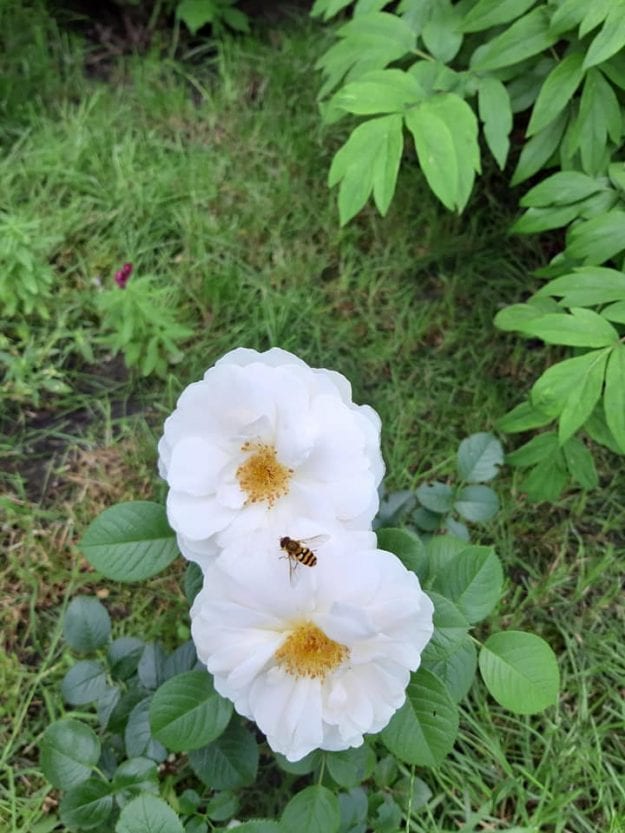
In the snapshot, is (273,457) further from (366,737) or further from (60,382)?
(60,382)

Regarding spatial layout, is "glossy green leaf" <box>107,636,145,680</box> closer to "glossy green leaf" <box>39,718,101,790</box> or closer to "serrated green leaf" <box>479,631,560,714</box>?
"glossy green leaf" <box>39,718,101,790</box>

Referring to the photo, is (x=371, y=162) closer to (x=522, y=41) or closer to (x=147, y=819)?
(x=522, y=41)

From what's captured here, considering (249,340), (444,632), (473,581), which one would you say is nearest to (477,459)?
(473,581)

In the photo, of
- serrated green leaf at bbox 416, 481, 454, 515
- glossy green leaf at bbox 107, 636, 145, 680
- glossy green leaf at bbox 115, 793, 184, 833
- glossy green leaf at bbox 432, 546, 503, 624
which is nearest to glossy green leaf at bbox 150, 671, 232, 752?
glossy green leaf at bbox 115, 793, 184, 833

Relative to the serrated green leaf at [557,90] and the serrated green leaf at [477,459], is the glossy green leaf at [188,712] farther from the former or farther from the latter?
the serrated green leaf at [557,90]

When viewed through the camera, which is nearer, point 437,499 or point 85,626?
point 85,626

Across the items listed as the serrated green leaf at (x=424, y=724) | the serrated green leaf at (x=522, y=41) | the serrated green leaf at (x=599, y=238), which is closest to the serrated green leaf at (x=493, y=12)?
the serrated green leaf at (x=522, y=41)
